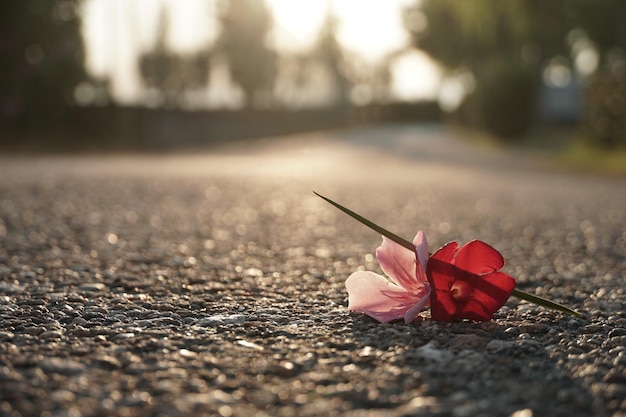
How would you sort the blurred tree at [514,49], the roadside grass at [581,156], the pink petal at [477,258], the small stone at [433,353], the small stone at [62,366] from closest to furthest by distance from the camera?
1. the small stone at [62,366]
2. the small stone at [433,353]
3. the pink petal at [477,258]
4. the roadside grass at [581,156]
5. the blurred tree at [514,49]

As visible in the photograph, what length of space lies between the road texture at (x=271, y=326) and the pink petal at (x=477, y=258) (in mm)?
197

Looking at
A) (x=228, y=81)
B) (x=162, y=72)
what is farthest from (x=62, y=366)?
(x=228, y=81)

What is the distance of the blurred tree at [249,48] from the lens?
41062mm

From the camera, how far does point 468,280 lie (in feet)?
6.25

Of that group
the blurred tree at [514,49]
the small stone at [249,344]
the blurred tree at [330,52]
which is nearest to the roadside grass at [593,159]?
the blurred tree at [514,49]

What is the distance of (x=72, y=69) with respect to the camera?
57.3ft

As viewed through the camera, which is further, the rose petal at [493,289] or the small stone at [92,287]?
the small stone at [92,287]

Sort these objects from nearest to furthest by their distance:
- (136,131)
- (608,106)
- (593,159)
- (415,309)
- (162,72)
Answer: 1. (415,309)
2. (608,106)
3. (593,159)
4. (136,131)
5. (162,72)

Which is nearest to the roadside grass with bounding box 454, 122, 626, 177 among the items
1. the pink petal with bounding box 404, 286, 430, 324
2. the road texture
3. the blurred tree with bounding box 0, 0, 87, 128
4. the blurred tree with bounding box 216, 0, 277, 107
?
the road texture

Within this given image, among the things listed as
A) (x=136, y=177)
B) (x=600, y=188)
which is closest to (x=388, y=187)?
(x=600, y=188)

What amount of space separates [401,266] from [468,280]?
192mm

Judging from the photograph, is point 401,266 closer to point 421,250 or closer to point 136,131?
point 421,250

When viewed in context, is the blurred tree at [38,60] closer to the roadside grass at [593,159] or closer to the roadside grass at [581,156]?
the roadside grass at [581,156]

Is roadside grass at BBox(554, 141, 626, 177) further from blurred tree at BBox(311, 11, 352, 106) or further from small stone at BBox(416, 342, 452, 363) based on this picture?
blurred tree at BBox(311, 11, 352, 106)
